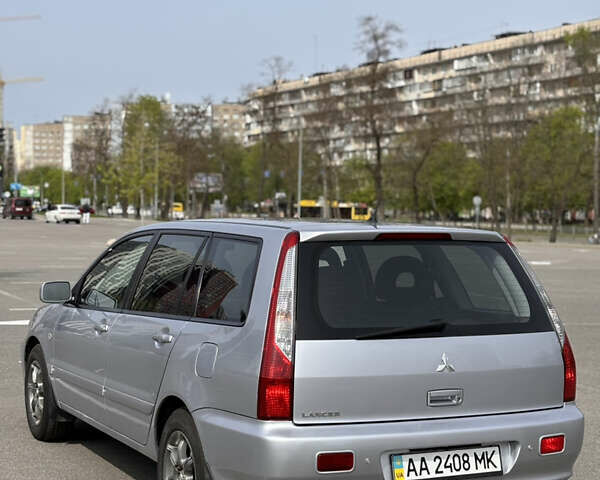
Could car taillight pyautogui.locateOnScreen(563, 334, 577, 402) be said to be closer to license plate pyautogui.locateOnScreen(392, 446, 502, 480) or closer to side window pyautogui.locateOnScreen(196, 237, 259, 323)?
license plate pyautogui.locateOnScreen(392, 446, 502, 480)

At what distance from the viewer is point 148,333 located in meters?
5.56

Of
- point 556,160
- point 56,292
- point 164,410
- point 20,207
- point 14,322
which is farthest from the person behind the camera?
point 20,207

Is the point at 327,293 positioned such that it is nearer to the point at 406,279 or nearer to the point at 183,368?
the point at 406,279

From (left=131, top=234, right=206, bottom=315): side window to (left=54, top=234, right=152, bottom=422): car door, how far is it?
0.22 metres

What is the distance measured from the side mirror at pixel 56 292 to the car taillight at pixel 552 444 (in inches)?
125

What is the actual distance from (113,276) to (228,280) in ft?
5.02

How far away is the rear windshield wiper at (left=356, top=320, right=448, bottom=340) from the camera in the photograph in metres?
4.72

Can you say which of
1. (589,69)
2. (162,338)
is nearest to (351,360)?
(162,338)

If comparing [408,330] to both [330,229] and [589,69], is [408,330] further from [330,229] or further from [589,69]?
[589,69]

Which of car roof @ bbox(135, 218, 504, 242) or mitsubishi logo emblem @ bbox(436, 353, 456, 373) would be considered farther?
car roof @ bbox(135, 218, 504, 242)

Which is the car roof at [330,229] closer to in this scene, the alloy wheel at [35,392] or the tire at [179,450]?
the tire at [179,450]

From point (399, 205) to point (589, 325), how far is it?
317 feet

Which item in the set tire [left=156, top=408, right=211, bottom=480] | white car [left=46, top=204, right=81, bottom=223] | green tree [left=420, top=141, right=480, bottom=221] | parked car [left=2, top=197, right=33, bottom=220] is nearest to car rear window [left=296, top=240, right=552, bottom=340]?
tire [left=156, top=408, right=211, bottom=480]

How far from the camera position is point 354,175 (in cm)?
11644
